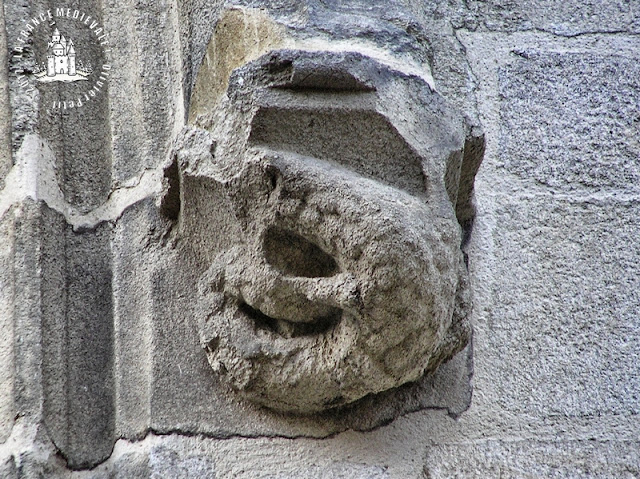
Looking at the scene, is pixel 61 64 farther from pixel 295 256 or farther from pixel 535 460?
pixel 535 460

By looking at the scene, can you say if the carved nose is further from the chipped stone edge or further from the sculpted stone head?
the chipped stone edge

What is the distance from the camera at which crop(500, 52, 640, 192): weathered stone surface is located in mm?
1403

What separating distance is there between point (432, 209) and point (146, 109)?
0.50 meters

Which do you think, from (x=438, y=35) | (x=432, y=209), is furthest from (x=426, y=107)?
(x=438, y=35)

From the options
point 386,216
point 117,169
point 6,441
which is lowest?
point 6,441

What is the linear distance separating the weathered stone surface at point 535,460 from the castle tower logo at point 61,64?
762 mm

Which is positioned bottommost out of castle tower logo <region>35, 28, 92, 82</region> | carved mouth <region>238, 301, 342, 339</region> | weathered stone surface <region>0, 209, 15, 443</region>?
weathered stone surface <region>0, 209, 15, 443</region>

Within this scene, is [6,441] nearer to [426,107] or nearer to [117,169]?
[117,169]

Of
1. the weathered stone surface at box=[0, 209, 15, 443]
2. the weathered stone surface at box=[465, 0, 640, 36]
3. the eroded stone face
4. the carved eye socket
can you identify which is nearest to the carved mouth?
the eroded stone face

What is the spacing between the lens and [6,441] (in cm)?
117

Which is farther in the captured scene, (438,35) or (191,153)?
(438,35)

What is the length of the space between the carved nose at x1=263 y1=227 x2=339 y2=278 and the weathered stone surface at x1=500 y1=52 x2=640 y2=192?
1.37 ft

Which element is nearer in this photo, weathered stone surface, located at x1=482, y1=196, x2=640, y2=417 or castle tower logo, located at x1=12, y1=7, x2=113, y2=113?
weathered stone surface, located at x1=482, y1=196, x2=640, y2=417

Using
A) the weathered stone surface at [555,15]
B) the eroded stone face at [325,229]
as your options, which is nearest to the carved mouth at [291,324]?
the eroded stone face at [325,229]
